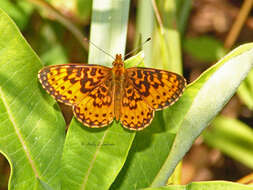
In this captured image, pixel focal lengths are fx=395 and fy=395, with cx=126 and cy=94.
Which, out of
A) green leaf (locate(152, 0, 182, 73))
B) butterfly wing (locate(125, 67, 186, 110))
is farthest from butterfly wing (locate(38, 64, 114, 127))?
green leaf (locate(152, 0, 182, 73))

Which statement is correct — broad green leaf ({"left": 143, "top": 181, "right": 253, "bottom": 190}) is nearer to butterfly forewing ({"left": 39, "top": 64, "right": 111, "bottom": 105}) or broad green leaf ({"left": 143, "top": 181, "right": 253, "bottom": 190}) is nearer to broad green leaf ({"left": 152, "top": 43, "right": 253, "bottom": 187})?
broad green leaf ({"left": 152, "top": 43, "right": 253, "bottom": 187})

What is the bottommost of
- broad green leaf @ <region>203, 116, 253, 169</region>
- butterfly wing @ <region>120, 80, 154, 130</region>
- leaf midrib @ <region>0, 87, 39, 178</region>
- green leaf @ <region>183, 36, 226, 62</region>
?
broad green leaf @ <region>203, 116, 253, 169</region>

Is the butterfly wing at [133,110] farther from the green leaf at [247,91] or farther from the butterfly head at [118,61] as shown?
the green leaf at [247,91]

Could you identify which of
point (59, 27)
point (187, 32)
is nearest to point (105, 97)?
point (59, 27)

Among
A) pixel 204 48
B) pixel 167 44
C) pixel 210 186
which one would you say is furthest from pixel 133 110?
pixel 204 48

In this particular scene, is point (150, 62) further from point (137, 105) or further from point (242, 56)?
point (242, 56)

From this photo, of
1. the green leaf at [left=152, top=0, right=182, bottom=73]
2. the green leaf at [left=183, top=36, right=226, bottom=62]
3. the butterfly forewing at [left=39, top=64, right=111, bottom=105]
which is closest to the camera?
the butterfly forewing at [left=39, top=64, right=111, bottom=105]

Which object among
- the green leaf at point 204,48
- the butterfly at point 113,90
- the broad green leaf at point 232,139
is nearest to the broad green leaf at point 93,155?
the butterfly at point 113,90
